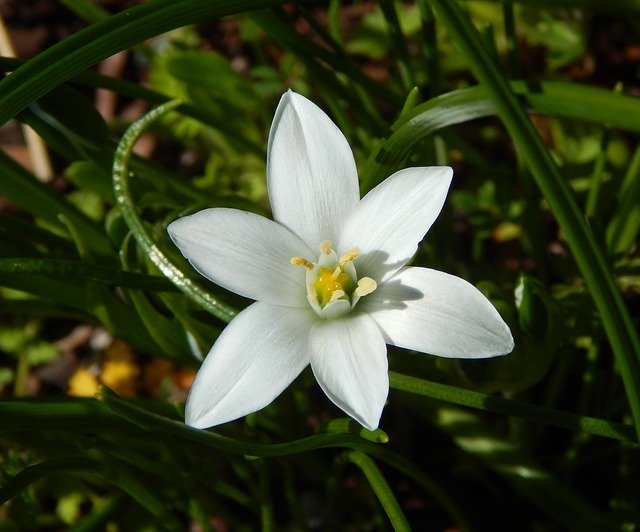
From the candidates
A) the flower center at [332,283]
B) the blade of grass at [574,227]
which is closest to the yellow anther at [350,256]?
the flower center at [332,283]

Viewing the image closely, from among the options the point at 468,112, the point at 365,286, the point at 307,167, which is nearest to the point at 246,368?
the point at 365,286

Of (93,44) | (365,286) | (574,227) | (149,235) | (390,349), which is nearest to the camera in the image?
(574,227)

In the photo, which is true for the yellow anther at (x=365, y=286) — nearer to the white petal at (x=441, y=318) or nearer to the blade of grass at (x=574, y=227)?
the white petal at (x=441, y=318)

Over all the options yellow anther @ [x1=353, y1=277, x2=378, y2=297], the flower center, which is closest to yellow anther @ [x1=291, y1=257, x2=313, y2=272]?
the flower center

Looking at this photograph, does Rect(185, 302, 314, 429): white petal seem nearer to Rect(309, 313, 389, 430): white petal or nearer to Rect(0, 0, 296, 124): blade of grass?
Rect(309, 313, 389, 430): white petal

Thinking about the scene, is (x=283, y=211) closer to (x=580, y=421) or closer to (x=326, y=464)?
(x=580, y=421)

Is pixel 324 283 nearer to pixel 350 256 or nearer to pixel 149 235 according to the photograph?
pixel 350 256
